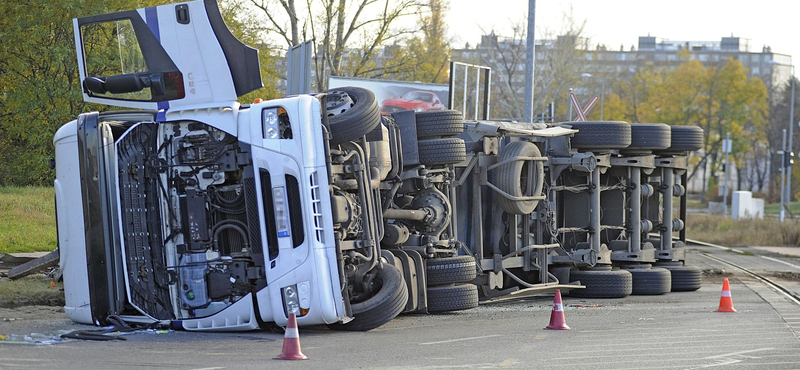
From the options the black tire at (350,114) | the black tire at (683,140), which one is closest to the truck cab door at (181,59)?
the black tire at (350,114)

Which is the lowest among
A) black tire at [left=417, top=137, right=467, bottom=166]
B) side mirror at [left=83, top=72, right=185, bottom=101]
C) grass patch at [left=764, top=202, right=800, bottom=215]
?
grass patch at [left=764, top=202, right=800, bottom=215]

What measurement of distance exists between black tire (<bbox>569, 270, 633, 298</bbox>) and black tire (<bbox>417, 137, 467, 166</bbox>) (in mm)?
3561

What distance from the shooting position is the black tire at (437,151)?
35.6 feet

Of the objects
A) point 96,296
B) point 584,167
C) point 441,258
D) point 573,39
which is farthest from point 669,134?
point 573,39

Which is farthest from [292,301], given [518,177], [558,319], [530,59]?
[530,59]

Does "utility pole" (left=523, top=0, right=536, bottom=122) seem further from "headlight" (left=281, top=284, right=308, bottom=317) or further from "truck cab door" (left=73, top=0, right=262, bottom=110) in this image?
"headlight" (left=281, top=284, right=308, bottom=317)

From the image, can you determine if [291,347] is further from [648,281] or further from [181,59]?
[648,281]

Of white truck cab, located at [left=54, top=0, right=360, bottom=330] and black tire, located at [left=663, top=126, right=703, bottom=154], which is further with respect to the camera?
black tire, located at [left=663, top=126, right=703, bottom=154]

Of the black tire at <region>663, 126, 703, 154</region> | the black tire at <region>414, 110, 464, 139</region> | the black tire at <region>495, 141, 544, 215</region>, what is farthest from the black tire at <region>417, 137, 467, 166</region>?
the black tire at <region>663, 126, 703, 154</region>

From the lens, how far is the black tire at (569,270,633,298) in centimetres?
1354

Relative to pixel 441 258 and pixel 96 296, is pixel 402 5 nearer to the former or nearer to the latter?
pixel 441 258

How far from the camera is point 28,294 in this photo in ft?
36.1

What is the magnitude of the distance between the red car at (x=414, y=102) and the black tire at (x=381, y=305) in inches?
656

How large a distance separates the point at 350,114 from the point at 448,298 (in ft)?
8.56
